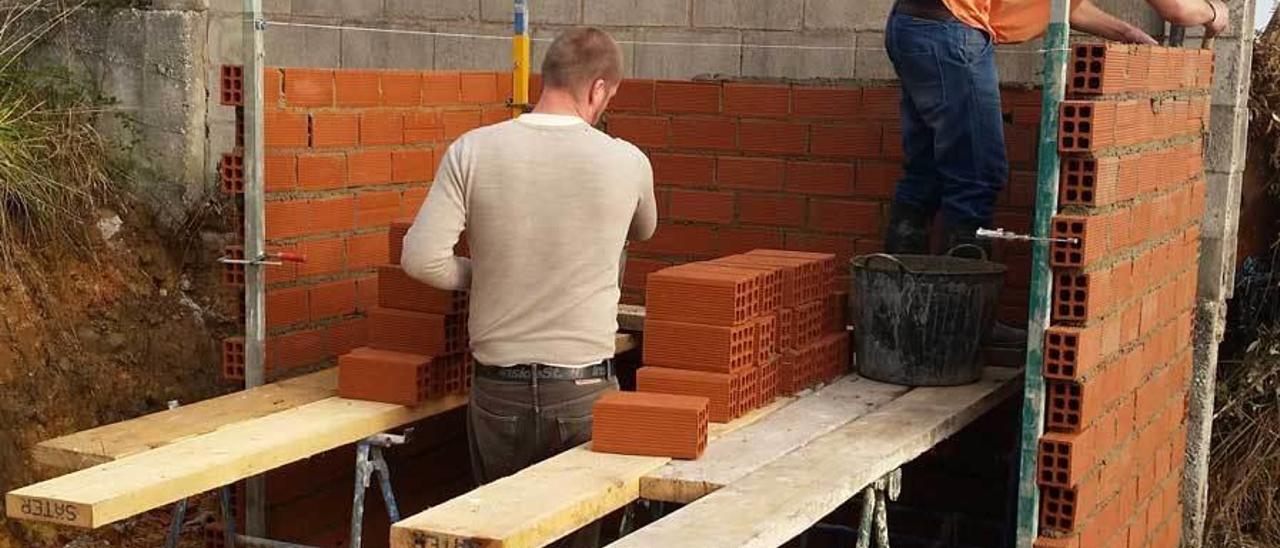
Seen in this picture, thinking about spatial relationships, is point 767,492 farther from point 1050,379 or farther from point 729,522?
point 1050,379

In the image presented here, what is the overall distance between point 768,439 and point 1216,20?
7.81 feet

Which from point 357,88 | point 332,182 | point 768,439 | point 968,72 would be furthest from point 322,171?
point 968,72

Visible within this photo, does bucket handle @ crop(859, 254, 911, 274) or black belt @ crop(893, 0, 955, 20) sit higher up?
black belt @ crop(893, 0, 955, 20)

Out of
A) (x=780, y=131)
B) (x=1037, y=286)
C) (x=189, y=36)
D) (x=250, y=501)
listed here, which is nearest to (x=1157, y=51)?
(x=1037, y=286)

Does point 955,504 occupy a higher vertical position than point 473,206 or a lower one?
lower

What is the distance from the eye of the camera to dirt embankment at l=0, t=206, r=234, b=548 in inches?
266

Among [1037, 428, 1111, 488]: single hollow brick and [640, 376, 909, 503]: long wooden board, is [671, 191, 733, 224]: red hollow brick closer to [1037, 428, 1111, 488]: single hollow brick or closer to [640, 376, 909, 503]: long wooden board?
[640, 376, 909, 503]: long wooden board

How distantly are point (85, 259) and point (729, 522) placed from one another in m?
4.40

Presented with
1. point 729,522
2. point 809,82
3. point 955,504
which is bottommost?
point 955,504

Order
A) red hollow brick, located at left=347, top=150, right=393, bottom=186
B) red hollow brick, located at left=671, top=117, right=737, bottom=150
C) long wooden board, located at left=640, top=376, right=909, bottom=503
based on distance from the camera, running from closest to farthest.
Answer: long wooden board, located at left=640, top=376, right=909, bottom=503 → red hollow brick, located at left=347, top=150, right=393, bottom=186 → red hollow brick, located at left=671, top=117, right=737, bottom=150

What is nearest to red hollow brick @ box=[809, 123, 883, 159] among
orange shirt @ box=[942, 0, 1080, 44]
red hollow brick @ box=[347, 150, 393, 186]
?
orange shirt @ box=[942, 0, 1080, 44]

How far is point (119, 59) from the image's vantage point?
7.54 metres

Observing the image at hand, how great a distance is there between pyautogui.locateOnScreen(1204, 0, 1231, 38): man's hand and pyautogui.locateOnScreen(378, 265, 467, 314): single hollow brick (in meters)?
2.70

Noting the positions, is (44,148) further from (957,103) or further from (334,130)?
(957,103)
